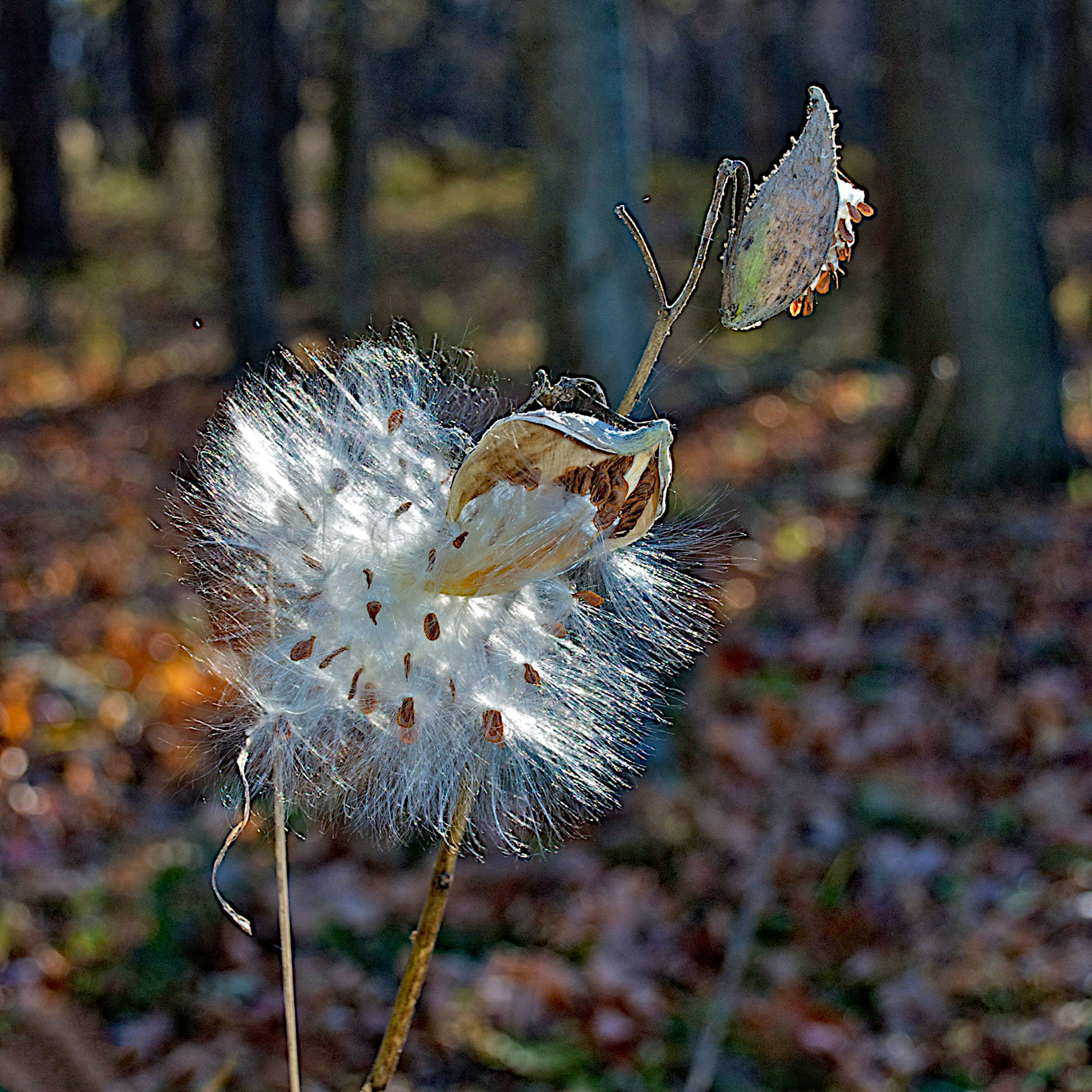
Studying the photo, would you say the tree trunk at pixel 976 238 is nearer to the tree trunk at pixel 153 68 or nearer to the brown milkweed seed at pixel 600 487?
the brown milkweed seed at pixel 600 487

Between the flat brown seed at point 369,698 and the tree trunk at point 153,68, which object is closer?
the flat brown seed at point 369,698

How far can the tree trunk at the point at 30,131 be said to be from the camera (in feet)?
47.2

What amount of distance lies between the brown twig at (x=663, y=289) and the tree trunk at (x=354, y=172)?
789 centimetres

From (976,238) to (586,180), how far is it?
136 inches

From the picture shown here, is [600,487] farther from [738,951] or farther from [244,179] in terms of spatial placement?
[244,179]

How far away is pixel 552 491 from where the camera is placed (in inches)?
35.1

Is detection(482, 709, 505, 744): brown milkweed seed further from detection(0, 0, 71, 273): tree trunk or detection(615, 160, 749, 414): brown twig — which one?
detection(0, 0, 71, 273): tree trunk

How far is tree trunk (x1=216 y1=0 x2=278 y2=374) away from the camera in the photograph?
8383 mm

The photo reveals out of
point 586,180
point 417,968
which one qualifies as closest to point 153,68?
point 586,180

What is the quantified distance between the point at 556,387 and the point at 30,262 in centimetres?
1418

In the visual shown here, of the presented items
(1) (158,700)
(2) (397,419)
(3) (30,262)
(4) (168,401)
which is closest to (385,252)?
(3) (30,262)

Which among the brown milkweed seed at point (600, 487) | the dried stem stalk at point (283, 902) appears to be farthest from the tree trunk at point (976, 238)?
the dried stem stalk at point (283, 902)

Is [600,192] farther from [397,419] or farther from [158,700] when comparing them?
[397,419]

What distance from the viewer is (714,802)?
4.35 meters
